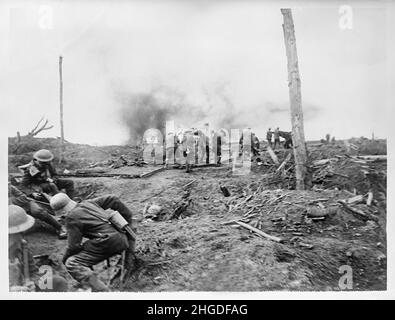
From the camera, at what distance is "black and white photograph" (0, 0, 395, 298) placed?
3.37 m

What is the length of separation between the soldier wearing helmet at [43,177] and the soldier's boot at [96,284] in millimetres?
798

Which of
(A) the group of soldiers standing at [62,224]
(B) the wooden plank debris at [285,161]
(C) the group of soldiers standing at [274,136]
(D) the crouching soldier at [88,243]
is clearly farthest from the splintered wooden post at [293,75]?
(D) the crouching soldier at [88,243]

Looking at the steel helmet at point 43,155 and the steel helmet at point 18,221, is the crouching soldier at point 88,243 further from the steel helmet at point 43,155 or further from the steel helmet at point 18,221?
the steel helmet at point 43,155

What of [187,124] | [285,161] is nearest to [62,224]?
[187,124]

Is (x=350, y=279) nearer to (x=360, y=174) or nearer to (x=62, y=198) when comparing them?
(x=360, y=174)

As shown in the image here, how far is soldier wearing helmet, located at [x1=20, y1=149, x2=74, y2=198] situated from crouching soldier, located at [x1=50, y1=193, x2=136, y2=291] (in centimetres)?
16

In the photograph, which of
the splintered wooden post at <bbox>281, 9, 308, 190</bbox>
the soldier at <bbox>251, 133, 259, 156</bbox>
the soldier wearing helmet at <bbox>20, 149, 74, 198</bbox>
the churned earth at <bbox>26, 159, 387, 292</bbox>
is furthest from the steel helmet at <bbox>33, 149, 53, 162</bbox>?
the splintered wooden post at <bbox>281, 9, 308, 190</bbox>

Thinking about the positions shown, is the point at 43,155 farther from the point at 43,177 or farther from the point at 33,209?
the point at 33,209

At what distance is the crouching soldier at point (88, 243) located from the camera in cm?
335

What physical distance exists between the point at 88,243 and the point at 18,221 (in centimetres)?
69

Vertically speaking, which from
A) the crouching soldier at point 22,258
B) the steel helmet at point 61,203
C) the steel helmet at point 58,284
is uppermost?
the steel helmet at point 61,203

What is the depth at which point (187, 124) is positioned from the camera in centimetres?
344

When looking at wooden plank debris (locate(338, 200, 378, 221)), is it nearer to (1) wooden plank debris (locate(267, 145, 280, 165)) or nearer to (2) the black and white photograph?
(2) the black and white photograph

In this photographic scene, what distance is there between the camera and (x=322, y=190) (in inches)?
136
